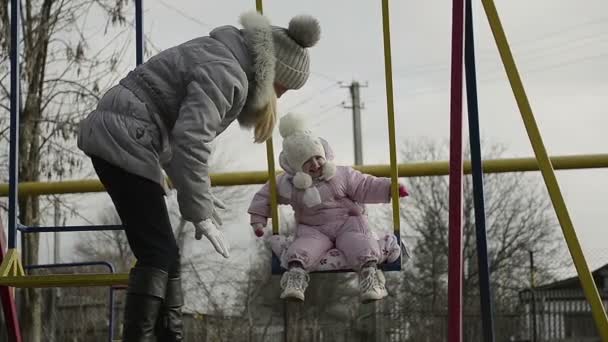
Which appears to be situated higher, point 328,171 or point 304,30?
point 304,30

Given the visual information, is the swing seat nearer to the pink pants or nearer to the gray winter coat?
the pink pants

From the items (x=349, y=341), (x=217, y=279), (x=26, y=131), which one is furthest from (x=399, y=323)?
(x=26, y=131)

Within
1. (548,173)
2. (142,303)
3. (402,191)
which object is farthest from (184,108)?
(402,191)

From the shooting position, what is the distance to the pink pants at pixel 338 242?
4.25 meters

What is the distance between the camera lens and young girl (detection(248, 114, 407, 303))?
Answer: 14.4 feet

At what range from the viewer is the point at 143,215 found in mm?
3188

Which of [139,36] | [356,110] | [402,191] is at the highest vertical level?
[356,110]

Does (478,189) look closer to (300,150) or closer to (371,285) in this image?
(371,285)

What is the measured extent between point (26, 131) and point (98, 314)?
174 cm

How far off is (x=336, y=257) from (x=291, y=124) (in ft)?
2.07

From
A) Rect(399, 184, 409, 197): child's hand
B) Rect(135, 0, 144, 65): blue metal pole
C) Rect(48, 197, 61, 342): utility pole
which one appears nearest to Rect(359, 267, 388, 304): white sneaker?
Rect(399, 184, 409, 197): child's hand

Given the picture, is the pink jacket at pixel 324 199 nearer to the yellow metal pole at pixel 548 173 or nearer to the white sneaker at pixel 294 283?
the white sneaker at pixel 294 283

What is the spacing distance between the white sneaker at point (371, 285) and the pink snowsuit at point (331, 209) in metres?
0.13

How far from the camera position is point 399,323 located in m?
8.20
